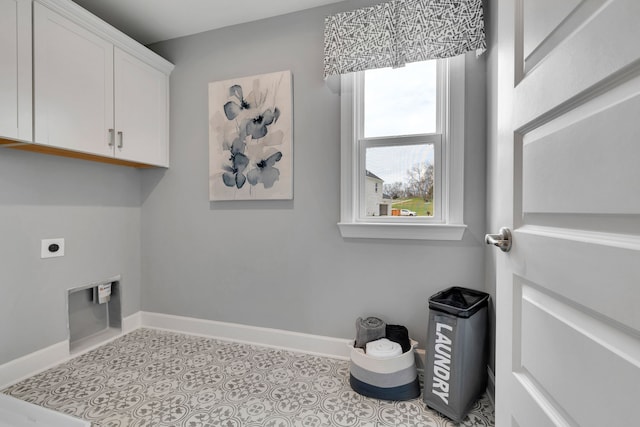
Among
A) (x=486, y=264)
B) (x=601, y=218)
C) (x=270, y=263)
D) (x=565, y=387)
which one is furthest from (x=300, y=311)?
(x=601, y=218)

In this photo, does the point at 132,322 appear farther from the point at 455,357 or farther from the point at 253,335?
the point at 455,357

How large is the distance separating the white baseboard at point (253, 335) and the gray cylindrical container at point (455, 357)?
67cm

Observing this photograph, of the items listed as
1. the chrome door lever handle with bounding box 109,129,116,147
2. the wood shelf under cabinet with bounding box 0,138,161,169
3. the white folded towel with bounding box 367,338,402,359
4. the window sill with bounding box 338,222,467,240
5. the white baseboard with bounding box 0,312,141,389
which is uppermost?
the chrome door lever handle with bounding box 109,129,116,147

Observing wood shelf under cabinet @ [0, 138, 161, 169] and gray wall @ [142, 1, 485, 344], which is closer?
wood shelf under cabinet @ [0, 138, 161, 169]

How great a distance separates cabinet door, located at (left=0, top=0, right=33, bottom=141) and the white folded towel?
2.17 meters

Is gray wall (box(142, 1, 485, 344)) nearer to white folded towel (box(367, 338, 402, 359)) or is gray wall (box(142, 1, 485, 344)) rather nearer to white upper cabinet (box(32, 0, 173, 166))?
white upper cabinet (box(32, 0, 173, 166))

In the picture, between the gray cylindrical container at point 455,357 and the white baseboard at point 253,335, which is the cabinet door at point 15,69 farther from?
the gray cylindrical container at point 455,357

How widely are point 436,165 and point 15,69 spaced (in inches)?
94.3

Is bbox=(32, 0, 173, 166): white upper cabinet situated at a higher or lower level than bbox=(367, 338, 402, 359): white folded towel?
higher

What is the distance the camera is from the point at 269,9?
213cm

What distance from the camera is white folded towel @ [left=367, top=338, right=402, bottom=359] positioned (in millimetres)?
1633

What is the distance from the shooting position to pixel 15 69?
1557mm

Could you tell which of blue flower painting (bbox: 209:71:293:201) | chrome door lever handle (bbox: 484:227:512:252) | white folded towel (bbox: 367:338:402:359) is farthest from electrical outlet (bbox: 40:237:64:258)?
chrome door lever handle (bbox: 484:227:512:252)

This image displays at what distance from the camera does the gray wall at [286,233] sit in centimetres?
192
